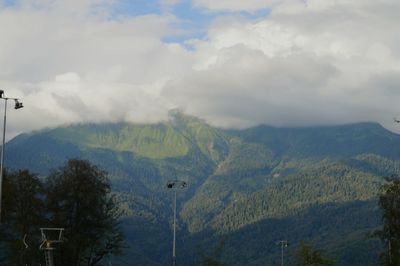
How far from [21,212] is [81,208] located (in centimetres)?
588

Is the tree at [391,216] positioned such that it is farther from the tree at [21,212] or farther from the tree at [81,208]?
the tree at [21,212]

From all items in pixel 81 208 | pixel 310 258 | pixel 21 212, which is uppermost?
pixel 81 208

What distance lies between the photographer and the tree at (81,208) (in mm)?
70312

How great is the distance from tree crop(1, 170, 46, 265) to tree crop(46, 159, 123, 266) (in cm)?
135

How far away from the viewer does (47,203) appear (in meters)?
71.2

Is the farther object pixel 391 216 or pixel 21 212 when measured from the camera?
pixel 391 216

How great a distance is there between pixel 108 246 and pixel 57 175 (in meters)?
9.07

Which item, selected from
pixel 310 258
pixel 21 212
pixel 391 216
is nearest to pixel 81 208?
pixel 21 212

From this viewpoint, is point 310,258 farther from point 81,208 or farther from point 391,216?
point 81,208

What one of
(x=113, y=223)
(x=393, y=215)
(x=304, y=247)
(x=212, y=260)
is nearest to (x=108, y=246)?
(x=113, y=223)

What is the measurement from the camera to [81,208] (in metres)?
70.8

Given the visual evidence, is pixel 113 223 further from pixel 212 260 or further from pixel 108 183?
pixel 212 260

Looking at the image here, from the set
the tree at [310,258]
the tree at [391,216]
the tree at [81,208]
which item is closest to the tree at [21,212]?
the tree at [81,208]

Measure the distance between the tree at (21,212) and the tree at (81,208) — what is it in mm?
1350
